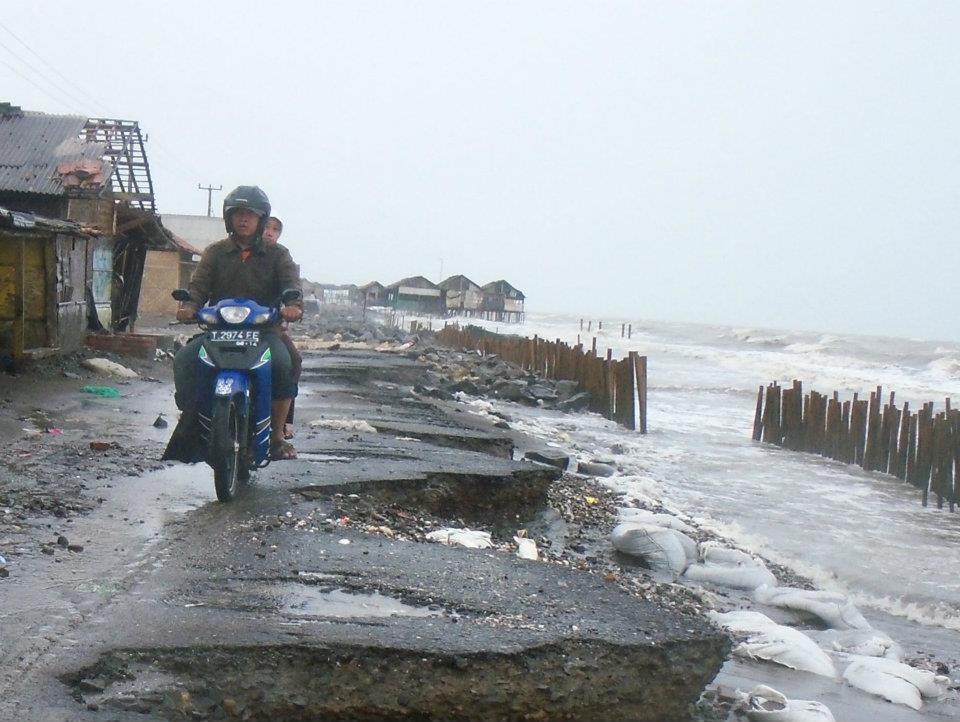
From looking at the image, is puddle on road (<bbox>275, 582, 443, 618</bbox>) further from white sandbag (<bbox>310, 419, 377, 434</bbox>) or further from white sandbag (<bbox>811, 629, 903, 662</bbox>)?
white sandbag (<bbox>310, 419, 377, 434</bbox>)

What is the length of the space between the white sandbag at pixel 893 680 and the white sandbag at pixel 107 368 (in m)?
10.7

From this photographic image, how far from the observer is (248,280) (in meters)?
4.92

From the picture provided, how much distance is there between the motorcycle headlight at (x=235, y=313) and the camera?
4633 mm

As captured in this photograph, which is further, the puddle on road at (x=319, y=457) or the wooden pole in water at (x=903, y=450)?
the wooden pole in water at (x=903, y=450)

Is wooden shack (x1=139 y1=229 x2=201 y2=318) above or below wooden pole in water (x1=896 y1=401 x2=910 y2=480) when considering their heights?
above

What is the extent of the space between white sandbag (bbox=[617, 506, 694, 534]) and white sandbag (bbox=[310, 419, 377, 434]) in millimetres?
2591

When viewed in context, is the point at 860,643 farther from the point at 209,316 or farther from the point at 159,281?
the point at 159,281

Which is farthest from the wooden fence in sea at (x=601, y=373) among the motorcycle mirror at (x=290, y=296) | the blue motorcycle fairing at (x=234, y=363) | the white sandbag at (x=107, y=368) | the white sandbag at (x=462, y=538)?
the blue motorcycle fairing at (x=234, y=363)

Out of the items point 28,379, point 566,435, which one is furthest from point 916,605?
point 28,379

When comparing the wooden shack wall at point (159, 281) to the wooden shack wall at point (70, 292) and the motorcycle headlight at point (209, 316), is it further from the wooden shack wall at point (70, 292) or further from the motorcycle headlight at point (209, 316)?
the motorcycle headlight at point (209, 316)

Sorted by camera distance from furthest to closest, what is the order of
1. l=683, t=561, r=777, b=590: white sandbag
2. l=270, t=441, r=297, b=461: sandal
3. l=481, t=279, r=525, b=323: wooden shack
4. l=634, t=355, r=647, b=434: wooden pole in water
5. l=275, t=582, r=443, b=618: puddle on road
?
l=481, t=279, r=525, b=323: wooden shack → l=634, t=355, r=647, b=434: wooden pole in water → l=683, t=561, r=777, b=590: white sandbag → l=270, t=441, r=297, b=461: sandal → l=275, t=582, r=443, b=618: puddle on road

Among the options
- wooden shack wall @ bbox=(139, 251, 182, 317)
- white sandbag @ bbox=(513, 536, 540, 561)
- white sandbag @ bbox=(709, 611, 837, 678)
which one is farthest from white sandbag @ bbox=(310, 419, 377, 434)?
wooden shack wall @ bbox=(139, 251, 182, 317)

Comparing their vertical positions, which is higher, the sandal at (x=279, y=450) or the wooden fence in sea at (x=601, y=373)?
the sandal at (x=279, y=450)

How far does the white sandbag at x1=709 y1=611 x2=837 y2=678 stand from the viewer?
387cm
